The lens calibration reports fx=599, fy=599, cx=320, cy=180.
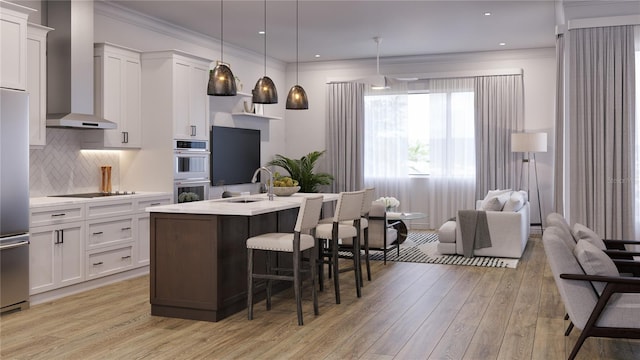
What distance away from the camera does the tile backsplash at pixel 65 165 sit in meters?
5.93

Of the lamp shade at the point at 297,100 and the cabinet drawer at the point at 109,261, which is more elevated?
the lamp shade at the point at 297,100

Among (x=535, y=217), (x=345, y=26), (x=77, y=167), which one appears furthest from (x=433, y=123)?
(x=77, y=167)

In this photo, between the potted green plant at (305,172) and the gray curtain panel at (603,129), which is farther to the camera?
the potted green plant at (305,172)

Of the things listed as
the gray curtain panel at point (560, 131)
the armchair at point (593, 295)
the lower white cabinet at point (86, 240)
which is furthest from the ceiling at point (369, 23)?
the armchair at point (593, 295)

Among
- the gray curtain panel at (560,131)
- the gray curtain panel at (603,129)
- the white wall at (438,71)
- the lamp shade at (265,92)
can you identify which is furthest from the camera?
the white wall at (438,71)

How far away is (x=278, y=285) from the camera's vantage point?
563cm

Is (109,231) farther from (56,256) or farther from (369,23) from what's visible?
(369,23)

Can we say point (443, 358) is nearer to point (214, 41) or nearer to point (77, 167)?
point (77, 167)

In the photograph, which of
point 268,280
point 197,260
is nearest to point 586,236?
point 268,280

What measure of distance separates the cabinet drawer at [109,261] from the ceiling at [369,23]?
2.79 m

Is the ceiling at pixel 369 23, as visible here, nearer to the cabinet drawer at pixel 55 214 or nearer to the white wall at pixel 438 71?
the white wall at pixel 438 71

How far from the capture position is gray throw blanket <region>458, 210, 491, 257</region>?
7.40 meters

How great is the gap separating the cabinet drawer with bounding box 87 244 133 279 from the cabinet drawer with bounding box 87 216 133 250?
0.28 feet

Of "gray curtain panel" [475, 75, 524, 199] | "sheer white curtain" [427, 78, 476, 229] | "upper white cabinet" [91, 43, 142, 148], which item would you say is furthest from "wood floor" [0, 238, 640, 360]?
"sheer white curtain" [427, 78, 476, 229]
